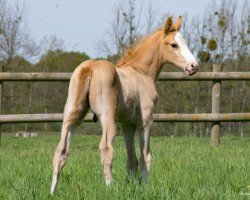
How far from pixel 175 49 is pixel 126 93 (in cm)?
100

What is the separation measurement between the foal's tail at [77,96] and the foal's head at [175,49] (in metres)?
1.28

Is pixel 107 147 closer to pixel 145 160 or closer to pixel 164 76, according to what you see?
pixel 145 160

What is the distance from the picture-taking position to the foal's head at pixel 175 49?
5441mm

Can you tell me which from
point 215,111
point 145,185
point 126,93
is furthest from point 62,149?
point 215,111

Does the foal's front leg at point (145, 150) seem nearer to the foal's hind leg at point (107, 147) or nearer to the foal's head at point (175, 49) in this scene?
the foal's hind leg at point (107, 147)

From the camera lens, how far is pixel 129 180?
4.67 m

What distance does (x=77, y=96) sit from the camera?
14.5 ft

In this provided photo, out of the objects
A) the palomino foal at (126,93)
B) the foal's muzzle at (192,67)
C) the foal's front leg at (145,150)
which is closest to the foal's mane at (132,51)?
the palomino foal at (126,93)

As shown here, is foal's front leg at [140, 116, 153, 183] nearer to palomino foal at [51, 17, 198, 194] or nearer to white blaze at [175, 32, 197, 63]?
palomino foal at [51, 17, 198, 194]

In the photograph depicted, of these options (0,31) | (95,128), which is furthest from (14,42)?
(95,128)

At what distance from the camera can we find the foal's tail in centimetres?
438

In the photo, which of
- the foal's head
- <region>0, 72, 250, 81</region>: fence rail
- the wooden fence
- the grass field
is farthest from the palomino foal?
<region>0, 72, 250, 81</region>: fence rail

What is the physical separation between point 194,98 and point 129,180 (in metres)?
18.6

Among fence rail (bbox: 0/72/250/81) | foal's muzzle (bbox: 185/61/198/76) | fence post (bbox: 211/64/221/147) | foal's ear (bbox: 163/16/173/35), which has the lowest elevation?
fence post (bbox: 211/64/221/147)
